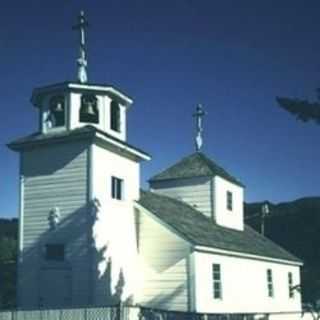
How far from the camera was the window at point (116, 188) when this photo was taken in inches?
1158

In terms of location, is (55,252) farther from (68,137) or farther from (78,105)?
(78,105)

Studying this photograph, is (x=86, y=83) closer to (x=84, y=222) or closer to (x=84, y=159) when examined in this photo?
(x=84, y=159)

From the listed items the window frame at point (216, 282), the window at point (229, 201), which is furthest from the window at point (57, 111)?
the window at point (229, 201)

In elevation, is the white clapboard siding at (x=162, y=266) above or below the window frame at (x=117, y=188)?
below

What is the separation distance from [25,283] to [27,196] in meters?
3.42

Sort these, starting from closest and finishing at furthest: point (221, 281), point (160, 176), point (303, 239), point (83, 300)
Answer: point (83, 300)
point (221, 281)
point (160, 176)
point (303, 239)

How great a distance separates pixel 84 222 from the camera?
27.7m

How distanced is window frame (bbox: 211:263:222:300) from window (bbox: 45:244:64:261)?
6.76 metres

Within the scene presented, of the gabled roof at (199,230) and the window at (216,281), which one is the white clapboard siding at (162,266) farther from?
the window at (216,281)

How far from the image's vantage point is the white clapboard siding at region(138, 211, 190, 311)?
29.6m

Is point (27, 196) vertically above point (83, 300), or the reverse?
point (27, 196)

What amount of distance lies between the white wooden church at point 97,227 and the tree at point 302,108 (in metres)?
7.52

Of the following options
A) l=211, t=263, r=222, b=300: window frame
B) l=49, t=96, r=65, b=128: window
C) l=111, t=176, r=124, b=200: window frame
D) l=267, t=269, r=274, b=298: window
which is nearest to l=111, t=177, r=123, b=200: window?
l=111, t=176, r=124, b=200: window frame

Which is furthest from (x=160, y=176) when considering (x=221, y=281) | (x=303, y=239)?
(x=303, y=239)
